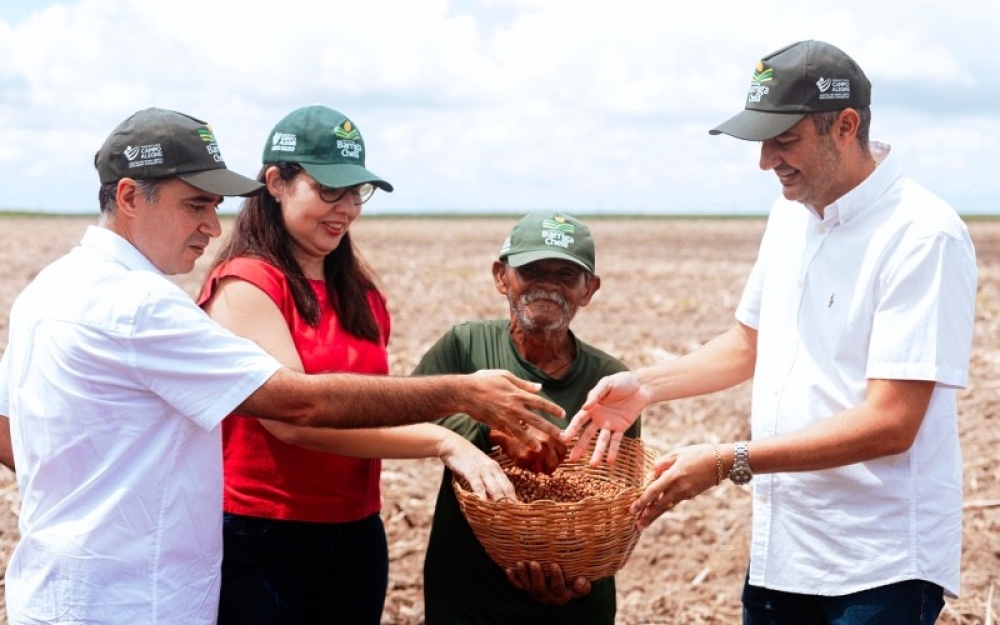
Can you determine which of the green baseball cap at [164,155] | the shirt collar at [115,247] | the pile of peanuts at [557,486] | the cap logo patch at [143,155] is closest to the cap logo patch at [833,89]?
the pile of peanuts at [557,486]

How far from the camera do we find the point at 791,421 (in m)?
3.49

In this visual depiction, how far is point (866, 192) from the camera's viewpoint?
3.37 m

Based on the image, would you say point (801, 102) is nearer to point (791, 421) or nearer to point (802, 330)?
point (802, 330)

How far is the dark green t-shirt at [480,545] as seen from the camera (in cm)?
357

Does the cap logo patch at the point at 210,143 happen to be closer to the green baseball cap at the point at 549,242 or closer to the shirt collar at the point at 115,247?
the shirt collar at the point at 115,247

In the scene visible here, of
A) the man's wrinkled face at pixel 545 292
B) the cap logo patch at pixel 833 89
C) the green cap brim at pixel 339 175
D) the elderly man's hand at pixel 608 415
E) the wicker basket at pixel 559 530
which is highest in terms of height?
the cap logo patch at pixel 833 89

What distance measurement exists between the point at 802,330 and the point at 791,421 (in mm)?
285

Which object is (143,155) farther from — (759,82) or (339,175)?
(759,82)

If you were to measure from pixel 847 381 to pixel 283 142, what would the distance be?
6.27ft

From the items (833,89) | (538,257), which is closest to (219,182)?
(538,257)

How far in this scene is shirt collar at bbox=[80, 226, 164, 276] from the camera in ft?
9.59

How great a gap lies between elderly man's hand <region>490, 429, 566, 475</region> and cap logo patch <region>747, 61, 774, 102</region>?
4.09 feet

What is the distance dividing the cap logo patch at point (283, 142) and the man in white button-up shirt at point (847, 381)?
126 cm

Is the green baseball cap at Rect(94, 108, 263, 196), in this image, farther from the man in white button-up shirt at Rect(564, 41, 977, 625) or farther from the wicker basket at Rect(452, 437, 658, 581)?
the man in white button-up shirt at Rect(564, 41, 977, 625)
